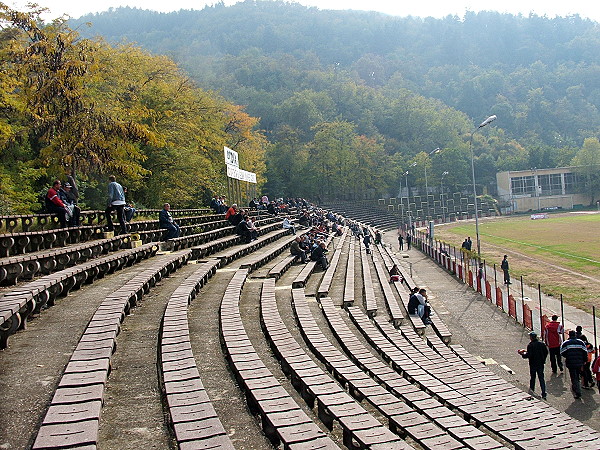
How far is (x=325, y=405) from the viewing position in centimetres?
607

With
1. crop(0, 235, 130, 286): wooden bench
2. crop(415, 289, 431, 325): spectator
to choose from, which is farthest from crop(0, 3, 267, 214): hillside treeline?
crop(415, 289, 431, 325): spectator

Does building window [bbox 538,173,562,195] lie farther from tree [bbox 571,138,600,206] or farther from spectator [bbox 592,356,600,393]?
spectator [bbox 592,356,600,393]

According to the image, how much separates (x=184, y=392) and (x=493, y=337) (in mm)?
13264

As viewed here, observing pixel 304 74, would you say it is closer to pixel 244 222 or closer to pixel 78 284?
pixel 244 222

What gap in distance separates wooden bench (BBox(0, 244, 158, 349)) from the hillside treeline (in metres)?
8.55

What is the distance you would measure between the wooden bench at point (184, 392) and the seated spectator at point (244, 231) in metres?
14.0

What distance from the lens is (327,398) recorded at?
20.5ft

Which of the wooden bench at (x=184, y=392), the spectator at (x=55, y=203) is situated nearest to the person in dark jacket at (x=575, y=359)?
the wooden bench at (x=184, y=392)

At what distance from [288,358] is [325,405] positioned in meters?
1.73

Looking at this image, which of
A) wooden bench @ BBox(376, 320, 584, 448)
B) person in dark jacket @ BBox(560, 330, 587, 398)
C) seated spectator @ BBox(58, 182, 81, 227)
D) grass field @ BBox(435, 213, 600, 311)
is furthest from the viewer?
grass field @ BBox(435, 213, 600, 311)

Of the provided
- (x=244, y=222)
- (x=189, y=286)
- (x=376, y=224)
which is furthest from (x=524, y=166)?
(x=189, y=286)

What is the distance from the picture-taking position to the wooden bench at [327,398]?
529 cm

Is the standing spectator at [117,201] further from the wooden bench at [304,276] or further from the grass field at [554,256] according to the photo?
the grass field at [554,256]

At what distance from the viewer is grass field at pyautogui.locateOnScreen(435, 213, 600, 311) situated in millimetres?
27102
